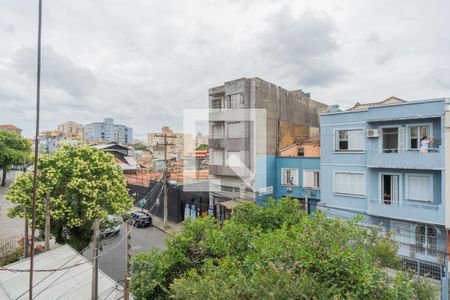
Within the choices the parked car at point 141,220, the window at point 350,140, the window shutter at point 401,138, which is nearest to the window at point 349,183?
the window at point 350,140

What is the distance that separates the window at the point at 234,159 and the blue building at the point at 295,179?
8.21 ft

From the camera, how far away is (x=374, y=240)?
272 inches

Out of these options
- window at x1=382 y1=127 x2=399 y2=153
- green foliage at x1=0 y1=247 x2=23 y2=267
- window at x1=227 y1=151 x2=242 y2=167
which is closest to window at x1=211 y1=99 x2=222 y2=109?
window at x1=227 y1=151 x2=242 y2=167

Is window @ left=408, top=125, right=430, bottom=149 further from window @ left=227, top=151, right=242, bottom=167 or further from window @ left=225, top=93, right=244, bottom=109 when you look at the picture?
window @ left=225, top=93, right=244, bottom=109

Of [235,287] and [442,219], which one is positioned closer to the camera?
[235,287]

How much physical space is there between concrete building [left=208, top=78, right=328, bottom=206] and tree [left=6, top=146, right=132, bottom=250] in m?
9.22

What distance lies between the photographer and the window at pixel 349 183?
1569 centimetres

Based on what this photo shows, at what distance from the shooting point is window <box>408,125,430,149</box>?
45.2ft

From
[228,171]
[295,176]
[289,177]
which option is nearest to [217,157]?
[228,171]

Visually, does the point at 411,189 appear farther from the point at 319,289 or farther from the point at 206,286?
the point at 206,286

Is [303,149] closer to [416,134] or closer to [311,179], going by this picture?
[311,179]

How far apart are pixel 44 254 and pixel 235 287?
10.5 metres

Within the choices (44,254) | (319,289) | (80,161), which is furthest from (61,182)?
(319,289)

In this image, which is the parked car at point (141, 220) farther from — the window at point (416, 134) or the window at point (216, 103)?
the window at point (416, 134)
